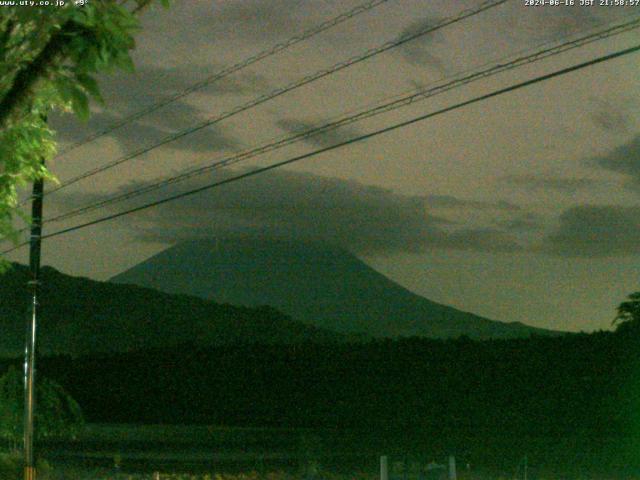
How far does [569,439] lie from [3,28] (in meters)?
38.1

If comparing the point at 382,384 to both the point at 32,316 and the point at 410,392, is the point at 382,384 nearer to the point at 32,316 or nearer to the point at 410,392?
the point at 410,392

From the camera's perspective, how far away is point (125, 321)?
570 feet

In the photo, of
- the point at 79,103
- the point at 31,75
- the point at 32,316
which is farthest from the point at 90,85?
the point at 32,316

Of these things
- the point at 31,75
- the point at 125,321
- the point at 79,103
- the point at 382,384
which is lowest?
the point at 382,384

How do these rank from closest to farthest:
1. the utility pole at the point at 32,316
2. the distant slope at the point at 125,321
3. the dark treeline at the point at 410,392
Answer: the utility pole at the point at 32,316, the dark treeline at the point at 410,392, the distant slope at the point at 125,321

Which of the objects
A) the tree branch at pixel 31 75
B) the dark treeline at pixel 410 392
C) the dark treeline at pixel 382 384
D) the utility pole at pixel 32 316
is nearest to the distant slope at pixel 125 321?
the dark treeline at pixel 382 384

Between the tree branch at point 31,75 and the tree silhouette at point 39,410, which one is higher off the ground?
the tree branch at point 31,75

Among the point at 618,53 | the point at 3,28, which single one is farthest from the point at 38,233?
the point at 3,28

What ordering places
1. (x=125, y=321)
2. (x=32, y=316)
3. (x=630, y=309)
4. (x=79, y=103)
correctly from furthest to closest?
(x=125, y=321) → (x=630, y=309) → (x=32, y=316) → (x=79, y=103)

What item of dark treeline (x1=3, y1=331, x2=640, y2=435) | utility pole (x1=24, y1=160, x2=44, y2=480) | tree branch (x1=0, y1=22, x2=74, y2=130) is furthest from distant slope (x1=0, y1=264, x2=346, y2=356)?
tree branch (x1=0, y1=22, x2=74, y2=130)

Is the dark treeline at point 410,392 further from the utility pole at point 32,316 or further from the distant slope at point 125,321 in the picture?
the distant slope at point 125,321

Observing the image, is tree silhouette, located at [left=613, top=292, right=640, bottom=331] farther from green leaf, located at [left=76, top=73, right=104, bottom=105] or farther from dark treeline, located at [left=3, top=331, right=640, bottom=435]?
green leaf, located at [left=76, top=73, right=104, bottom=105]

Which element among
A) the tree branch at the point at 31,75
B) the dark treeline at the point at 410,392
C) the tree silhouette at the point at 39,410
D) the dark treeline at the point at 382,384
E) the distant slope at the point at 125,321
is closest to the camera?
the tree branch at the point at 31,75

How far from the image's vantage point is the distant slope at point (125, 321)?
6437 inches
